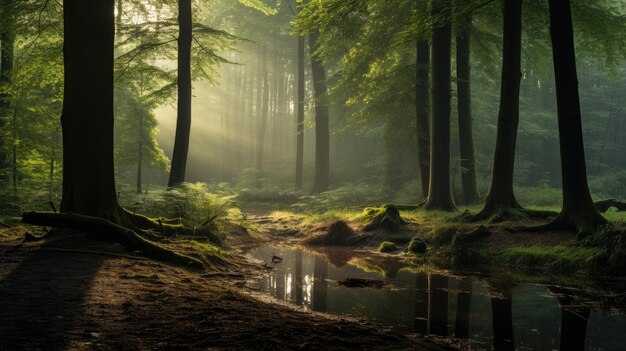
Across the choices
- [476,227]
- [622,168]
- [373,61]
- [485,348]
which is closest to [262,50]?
[373,61]

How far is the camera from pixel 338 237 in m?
13.6

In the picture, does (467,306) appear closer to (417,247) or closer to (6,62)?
(417,247)

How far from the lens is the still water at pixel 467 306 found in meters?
4.77

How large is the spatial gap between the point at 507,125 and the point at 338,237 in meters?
5.67

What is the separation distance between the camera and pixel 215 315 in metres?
4.48

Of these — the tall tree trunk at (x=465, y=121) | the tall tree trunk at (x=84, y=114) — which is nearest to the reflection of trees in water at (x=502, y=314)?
Answer: the tall tree trunk at (x=84, y=114)

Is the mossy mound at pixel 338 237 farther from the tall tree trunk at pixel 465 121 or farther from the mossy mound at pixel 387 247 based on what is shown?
the tall tree trunk at pixel 465 121

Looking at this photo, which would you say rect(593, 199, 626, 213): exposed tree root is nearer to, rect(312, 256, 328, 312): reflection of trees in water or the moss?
the moss

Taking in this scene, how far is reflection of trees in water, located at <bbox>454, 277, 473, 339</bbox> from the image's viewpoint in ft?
16.3

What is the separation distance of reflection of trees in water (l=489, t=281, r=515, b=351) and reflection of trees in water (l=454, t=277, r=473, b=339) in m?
0.29

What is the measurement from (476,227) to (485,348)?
Result: 719 cm

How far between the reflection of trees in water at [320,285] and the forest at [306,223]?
2.5 inches

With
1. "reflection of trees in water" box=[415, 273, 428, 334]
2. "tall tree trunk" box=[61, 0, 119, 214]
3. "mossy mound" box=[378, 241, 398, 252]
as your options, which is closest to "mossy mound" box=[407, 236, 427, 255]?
"mossy mound" box=[378, 241, 398, 252]

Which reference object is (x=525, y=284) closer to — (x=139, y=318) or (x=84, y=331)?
(x=139, y=318)
